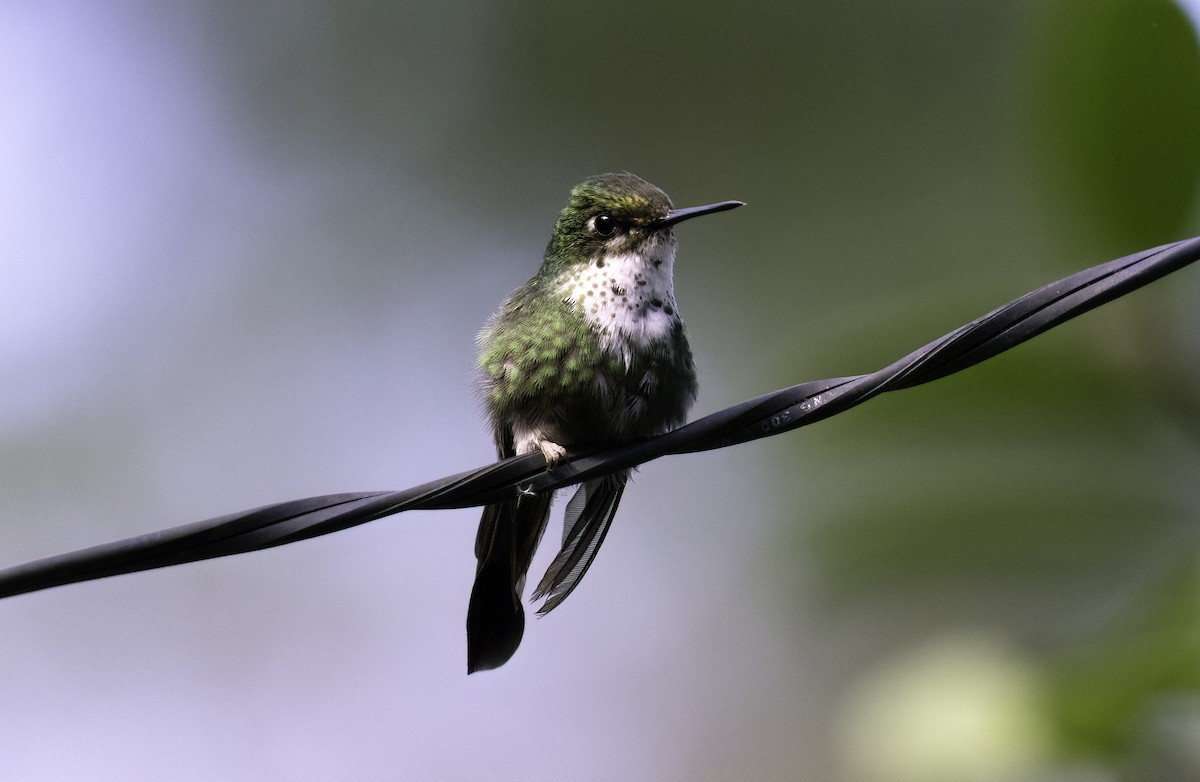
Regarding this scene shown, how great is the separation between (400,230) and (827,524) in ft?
43.3

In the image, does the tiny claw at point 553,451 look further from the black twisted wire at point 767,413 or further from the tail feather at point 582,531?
the black twisted wire at point 767,413

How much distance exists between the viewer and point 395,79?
18.9 meters

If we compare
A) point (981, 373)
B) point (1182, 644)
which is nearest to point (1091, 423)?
point (981, 373)

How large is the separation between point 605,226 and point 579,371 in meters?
0.67

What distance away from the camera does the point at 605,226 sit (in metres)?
4.33

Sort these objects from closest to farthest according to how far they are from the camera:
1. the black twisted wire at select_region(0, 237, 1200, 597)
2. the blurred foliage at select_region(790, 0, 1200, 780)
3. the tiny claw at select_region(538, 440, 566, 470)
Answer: the black twisted wire at select_region(0, 237, 1200, 597) → the tiny claw at select_region(538, 440, 566, 470) → the blurred foliage at select_region(790, 0, 1200, 780)

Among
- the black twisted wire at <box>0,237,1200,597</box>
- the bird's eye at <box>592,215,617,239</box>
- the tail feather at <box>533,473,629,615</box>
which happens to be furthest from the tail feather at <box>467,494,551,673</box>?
the black twisted wire at <box>0,237,1200,597</box>

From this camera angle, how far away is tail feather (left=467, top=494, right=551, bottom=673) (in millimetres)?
3988

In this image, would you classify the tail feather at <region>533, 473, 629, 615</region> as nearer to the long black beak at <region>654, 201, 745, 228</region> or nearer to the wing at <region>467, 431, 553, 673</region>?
the wing at <region>467, 431, 553, 673</region>

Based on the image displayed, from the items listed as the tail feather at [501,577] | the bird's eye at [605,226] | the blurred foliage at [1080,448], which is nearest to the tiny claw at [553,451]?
the tail feather at [501,577]

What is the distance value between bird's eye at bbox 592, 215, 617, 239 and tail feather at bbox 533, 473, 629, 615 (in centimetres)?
89

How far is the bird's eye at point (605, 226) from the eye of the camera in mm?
4316

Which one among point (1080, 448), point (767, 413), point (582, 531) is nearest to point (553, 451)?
point (582, 531)

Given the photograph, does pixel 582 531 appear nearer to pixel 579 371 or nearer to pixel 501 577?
pixel 501 577
